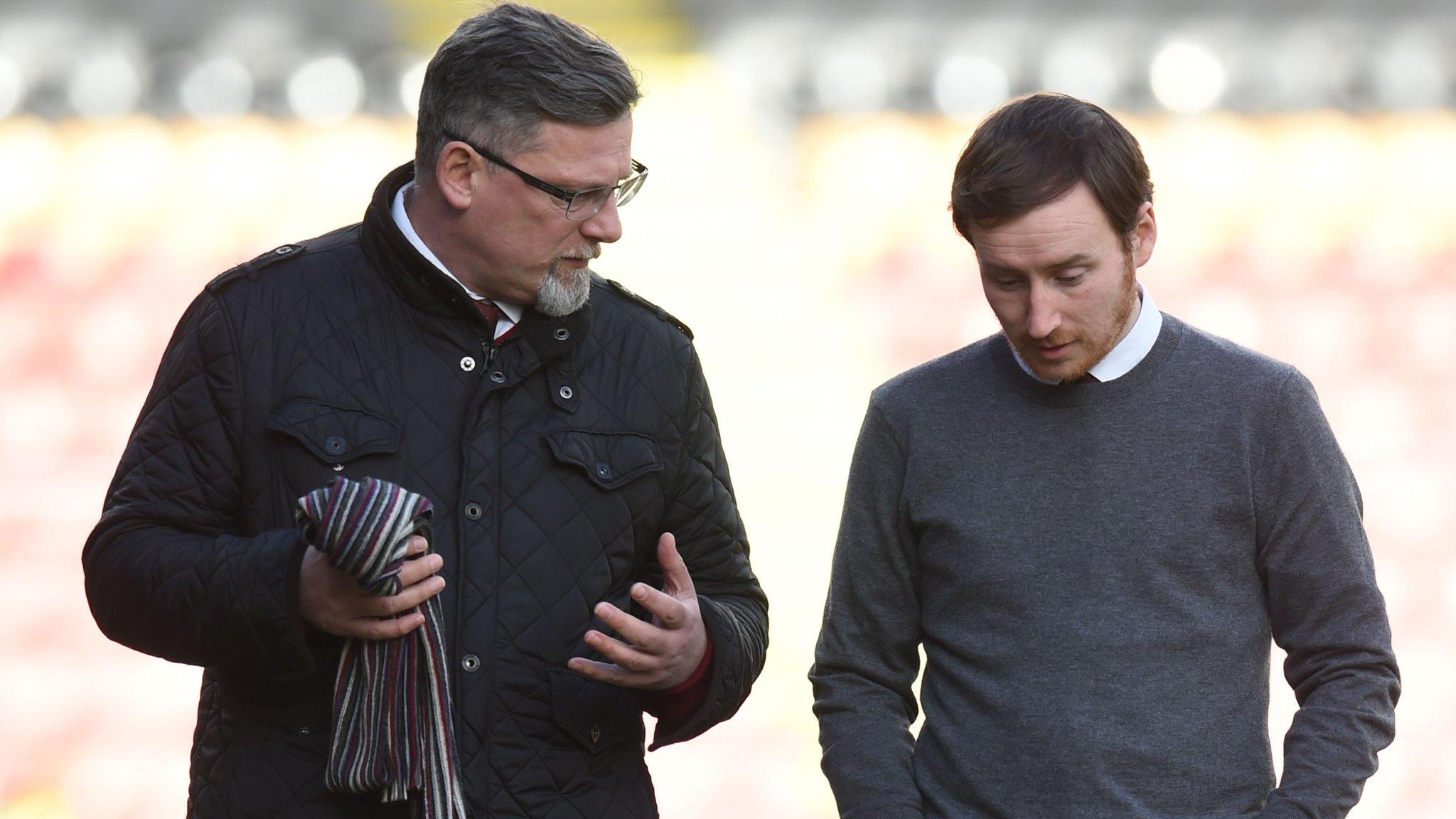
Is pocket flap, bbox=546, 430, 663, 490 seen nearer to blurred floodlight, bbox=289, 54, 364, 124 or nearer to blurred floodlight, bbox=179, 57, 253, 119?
blurred floodlight, bbox=289, 54, 364, 124

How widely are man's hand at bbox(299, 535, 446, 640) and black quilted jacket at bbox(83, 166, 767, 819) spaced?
2cm

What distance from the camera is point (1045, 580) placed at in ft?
5.03

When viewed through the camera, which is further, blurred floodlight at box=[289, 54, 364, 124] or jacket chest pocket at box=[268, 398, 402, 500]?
blurred floodlight at box=[289, 54, 364, 124]

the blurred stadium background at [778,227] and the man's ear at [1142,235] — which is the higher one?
the blurred stadium background at [778,227]

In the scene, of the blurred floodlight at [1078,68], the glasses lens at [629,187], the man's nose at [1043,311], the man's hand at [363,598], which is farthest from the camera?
the blurred floodlight at [1078,68]

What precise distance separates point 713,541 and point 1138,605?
1.52ft

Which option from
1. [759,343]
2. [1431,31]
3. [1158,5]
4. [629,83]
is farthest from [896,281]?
[629,83]

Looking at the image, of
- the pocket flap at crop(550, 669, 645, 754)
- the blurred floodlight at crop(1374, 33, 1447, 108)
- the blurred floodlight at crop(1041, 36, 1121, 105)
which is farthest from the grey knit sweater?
the blurred floodlight at crop(1374, 33, 1447, 108)

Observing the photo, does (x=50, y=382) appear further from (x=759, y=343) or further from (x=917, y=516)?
(x=917, y=516)

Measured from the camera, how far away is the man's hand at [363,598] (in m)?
1.38

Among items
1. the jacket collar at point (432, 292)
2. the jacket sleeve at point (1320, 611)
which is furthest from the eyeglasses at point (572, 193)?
the jacket sleeve at point (1320, 611)

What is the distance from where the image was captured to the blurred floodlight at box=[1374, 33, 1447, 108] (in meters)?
3.61

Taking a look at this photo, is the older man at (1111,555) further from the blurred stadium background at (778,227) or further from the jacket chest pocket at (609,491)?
the blurred stadium background at (778,227)

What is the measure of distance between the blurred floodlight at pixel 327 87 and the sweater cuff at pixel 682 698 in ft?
7.88
